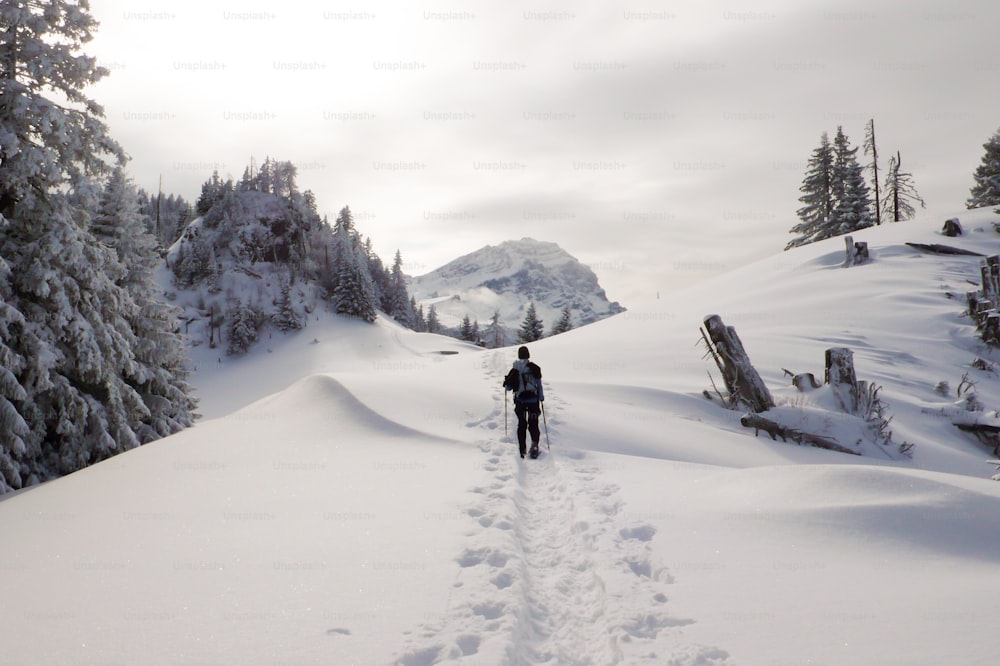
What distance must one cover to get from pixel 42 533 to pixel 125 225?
15.8 meters

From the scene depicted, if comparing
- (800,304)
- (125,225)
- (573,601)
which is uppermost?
(125,225)

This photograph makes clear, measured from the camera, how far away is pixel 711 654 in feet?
10.9

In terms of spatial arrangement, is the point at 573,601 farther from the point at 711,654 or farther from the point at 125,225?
the point at 125,225

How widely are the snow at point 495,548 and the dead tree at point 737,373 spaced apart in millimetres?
873

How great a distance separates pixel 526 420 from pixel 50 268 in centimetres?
935

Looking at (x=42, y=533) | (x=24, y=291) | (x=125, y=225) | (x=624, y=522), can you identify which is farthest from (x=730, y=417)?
(x=125, y=225)

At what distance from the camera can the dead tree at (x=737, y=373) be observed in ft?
38.9

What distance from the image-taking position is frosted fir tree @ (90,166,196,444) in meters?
11.6

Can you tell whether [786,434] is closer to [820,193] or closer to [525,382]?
[525,382]

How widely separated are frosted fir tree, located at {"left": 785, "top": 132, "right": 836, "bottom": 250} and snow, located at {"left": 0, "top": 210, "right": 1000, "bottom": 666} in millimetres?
39210

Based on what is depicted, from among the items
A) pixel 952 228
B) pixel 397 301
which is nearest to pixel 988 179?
pixel 952 228

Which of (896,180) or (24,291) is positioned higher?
(896,180)

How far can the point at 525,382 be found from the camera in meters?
9.65

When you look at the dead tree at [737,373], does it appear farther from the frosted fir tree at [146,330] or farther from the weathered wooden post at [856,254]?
the weathered wooden post at [856,254]
